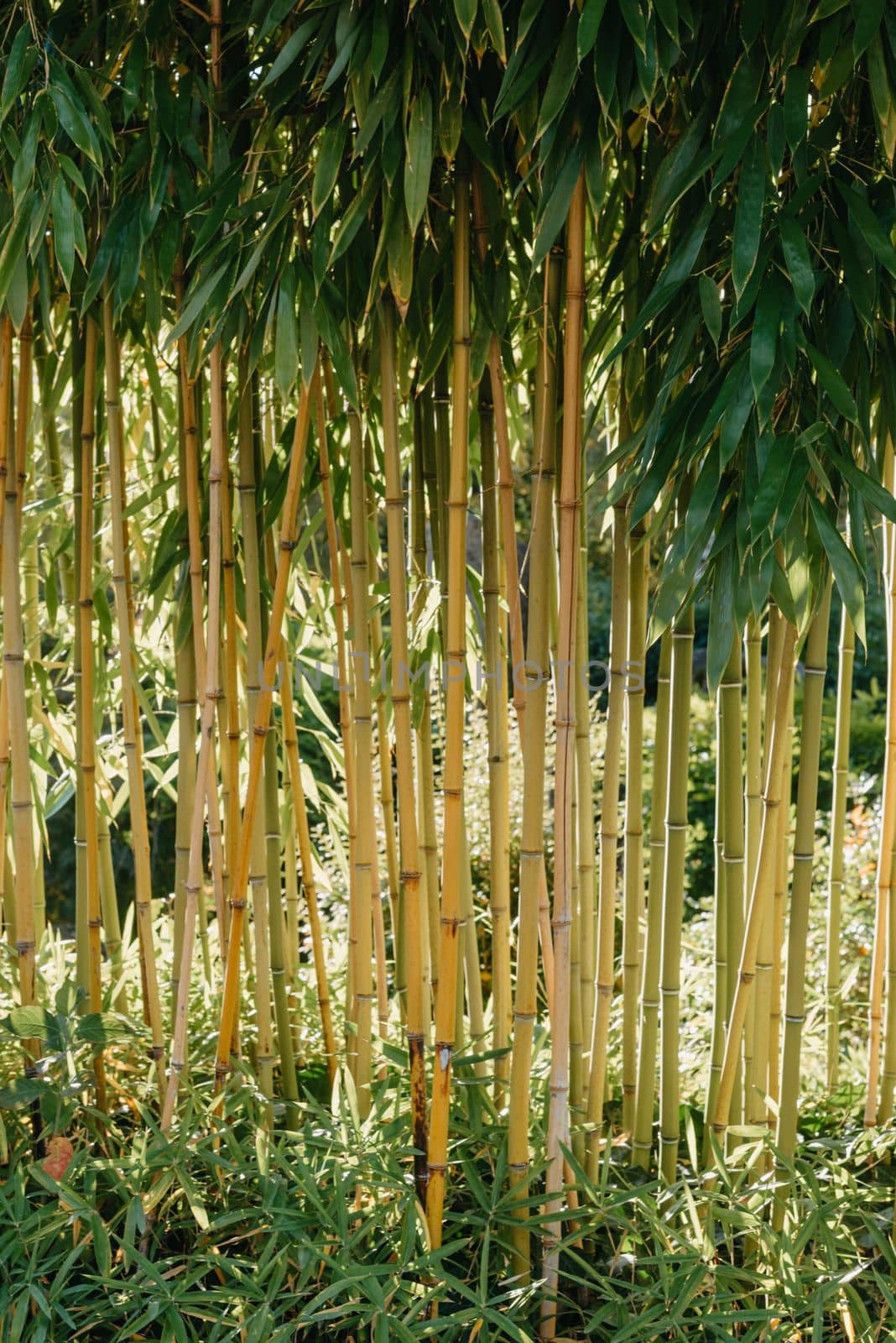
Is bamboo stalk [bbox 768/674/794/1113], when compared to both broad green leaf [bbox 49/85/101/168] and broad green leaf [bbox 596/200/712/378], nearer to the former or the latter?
broad green leaf [bbox 596/200/712/378]

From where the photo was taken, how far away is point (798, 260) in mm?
1288

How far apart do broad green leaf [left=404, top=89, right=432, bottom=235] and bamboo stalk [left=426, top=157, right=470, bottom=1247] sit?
153 mm

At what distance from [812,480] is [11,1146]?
1563 millimetres

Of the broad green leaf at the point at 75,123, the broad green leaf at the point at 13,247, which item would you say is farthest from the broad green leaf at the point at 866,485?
the broad green leaf at the point at 13,247

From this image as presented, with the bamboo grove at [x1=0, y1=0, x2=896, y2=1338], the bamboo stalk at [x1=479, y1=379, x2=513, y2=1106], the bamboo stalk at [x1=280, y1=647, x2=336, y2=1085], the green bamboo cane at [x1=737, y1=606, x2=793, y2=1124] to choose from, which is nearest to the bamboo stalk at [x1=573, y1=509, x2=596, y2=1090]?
the bamboo grove at [x1=0, y1=0, x2=896, y2=1338]

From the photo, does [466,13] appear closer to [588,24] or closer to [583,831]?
[588,24]

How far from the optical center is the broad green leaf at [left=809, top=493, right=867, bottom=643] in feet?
4.44

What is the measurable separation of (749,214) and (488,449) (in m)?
0.63

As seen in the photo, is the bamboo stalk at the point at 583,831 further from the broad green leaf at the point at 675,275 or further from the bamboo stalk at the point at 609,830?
the broad green leaf at the point at 675,275

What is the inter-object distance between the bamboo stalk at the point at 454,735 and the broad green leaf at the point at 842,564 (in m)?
0.47

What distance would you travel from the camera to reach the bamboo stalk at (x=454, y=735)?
1.55 meters

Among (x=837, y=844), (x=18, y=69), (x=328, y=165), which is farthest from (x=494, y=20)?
(x=837, y=844)

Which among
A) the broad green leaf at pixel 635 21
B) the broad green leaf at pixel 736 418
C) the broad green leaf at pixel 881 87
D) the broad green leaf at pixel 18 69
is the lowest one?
the broad green leaf at pixel 736 418

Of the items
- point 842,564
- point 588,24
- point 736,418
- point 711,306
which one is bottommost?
point 842,564
